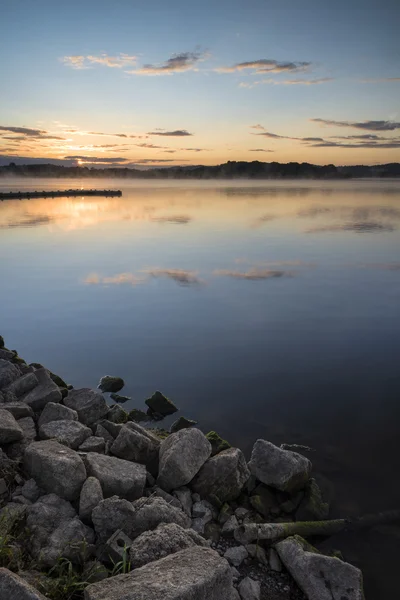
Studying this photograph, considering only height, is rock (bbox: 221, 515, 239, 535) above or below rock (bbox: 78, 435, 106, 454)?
below

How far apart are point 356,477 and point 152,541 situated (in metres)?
6.20

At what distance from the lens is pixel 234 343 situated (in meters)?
19.5

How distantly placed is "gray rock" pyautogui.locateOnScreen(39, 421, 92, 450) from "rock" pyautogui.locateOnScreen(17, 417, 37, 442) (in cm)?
19

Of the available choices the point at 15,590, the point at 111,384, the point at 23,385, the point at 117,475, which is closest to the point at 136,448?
the point at 117,475

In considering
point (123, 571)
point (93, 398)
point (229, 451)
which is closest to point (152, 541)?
point (123, 571)

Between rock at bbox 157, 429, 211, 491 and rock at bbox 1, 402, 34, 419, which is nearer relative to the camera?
rock at bbox 157, 429, 211, 491

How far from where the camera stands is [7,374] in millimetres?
12016

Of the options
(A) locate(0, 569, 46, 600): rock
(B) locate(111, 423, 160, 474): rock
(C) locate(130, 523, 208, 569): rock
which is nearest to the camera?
(A) locate(0, 569, 46, 600): rock

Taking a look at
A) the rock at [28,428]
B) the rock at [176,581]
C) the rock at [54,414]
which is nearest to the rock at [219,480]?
the rock at [176,581]

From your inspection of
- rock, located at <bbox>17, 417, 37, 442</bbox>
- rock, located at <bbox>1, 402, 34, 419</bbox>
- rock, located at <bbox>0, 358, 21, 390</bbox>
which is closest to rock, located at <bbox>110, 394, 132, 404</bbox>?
rock, located at <bbox>0, 358, 21, 390</bbox>

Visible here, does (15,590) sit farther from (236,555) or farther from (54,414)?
(54,414)

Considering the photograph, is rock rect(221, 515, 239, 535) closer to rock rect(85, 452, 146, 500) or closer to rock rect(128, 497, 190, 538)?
rock rect(128, 497, 190, 538)

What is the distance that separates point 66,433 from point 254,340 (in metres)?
11.8

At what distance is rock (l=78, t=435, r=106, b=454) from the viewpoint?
8.98m
